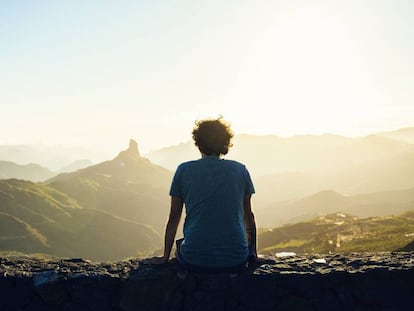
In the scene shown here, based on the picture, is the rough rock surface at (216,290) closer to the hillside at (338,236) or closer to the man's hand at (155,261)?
the man's hand at (155,261)

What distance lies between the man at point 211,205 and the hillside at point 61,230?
142113 mm

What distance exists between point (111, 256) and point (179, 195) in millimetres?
145665

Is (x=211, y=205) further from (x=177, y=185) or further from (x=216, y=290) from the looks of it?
(x=216, y=290)

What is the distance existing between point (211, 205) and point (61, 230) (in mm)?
168782

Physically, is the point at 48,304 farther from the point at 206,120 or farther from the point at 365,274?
the point at 365,274

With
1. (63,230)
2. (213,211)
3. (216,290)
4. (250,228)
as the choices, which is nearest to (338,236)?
(250,228)

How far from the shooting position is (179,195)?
5.46m

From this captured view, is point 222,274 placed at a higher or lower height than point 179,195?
lower

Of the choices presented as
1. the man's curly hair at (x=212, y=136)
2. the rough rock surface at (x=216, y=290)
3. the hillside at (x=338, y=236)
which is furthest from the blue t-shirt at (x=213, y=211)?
the hillside at (x=338, y=236)

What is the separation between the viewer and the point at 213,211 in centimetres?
518

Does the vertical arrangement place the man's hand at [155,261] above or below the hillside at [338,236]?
above

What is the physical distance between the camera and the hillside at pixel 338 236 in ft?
138

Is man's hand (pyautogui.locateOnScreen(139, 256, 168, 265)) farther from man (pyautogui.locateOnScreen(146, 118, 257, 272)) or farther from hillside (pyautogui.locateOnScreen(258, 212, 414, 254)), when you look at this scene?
hillside (pyautogui.locateOnScreen(258, 212, 414, 254))

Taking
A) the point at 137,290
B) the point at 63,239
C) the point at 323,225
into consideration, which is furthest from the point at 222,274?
the point at 63,239
